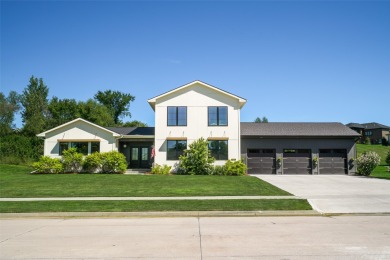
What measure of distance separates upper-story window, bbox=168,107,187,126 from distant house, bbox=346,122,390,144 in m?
52.5

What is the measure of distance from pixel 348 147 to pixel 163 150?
52.8ft

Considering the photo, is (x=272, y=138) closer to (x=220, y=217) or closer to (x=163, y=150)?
(x=163, y=150)

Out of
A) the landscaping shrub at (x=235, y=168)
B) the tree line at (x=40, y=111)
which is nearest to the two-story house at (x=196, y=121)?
the landscaping shrub at (x=235, y=168)

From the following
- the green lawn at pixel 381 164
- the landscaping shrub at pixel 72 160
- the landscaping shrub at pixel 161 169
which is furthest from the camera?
the landscaping shrub at pixel 72 160

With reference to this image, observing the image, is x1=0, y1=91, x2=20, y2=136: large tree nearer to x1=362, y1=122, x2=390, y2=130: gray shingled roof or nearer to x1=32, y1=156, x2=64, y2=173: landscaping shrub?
x1=32, y1=156, x2=64, y2=173: landscaping shrub

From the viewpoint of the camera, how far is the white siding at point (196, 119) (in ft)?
85.5

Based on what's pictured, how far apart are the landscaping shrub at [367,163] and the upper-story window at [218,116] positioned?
11.4m

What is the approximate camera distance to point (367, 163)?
25.0 meters

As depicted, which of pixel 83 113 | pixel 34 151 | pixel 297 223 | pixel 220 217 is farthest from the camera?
pixel 83 113

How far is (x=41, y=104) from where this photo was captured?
54438mm

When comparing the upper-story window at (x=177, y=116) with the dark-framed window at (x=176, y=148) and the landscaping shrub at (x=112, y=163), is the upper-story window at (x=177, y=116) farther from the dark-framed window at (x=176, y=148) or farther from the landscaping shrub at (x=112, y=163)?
the landscaping shrub at (x=112, y=163)

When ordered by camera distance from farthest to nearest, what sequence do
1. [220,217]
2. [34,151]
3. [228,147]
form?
[34,151], [228,147], [220,217]

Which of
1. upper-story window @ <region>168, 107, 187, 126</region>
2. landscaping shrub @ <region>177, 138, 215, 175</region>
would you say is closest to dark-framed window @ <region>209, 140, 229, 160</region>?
landscaping shrub @ <region>177, 138, 215, 175</region>

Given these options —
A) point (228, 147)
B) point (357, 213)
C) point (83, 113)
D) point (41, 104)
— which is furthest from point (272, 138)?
point (41, 104)
